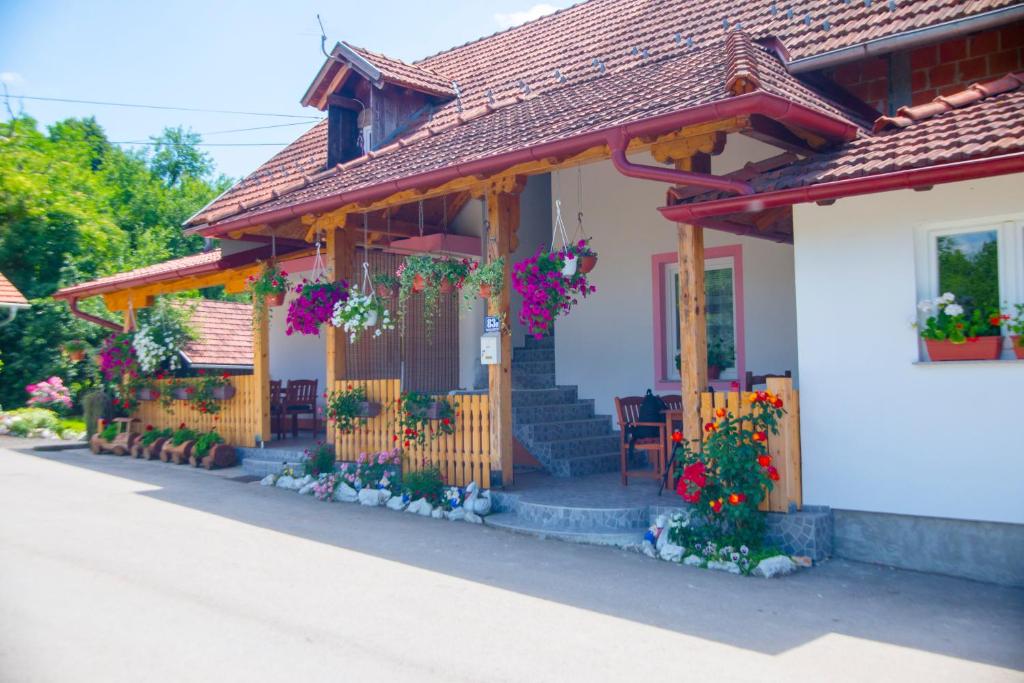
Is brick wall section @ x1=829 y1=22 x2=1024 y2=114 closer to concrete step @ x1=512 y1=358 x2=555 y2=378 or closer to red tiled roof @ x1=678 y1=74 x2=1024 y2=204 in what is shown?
red tiled roof @ x1=678 y1=74 x2=1024 y2=204

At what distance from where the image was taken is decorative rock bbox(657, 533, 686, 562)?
671 centimetres

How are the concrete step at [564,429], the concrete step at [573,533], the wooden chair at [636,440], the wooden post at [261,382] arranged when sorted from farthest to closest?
the wooden post at [261,382]
the concrete step at [564,429]
the wooden chair at [636,440]
the concrete step at [573,533]

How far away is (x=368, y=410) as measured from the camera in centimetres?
970

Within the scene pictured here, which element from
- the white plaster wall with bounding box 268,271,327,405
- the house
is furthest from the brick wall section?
the white plaster wall with bounding box 268,271,327,405

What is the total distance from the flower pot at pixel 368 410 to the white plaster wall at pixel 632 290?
2.96 metres

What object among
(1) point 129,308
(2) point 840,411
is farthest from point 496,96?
(1) point 129,308

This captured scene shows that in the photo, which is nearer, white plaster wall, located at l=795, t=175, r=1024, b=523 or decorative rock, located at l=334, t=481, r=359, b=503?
white plaster wall, located at l=795, t=175, r=1024, b=523

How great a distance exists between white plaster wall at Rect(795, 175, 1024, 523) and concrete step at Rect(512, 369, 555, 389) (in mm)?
5097

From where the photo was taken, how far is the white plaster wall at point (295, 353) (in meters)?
15.2

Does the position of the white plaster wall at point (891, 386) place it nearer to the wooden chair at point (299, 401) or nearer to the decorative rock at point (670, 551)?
the decorative rock at point (670, 551)

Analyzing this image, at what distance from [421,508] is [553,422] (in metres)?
2.47

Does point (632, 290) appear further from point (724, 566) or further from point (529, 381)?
point (724, 566)

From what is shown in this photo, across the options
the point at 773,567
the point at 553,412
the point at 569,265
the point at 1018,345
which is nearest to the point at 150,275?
the point at 553,412

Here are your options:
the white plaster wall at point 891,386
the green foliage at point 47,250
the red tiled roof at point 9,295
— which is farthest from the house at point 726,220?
the green foliage at point 47,250
